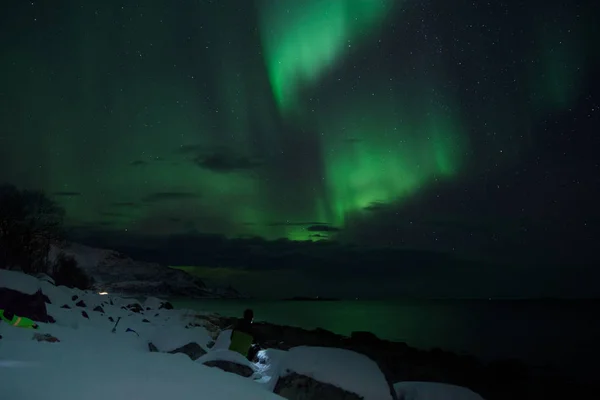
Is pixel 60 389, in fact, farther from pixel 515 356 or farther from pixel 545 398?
pixel 515 356

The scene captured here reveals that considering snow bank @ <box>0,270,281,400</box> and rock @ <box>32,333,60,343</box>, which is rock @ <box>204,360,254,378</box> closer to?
snow bank @ <box>0,270,281,400</box>

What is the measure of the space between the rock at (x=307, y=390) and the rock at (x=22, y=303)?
8.48 m

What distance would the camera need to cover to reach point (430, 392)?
8.27 m

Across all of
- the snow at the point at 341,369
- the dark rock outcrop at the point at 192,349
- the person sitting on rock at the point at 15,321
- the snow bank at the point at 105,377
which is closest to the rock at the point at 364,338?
the dark rock outcrop at the point at 192,349

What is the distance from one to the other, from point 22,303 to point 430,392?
10.4 m

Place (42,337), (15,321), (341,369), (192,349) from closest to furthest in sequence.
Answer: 1. (341,369)
2. (42,337)
3. (15,321)
4. (192,349)

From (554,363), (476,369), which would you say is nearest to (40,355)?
(476,369)

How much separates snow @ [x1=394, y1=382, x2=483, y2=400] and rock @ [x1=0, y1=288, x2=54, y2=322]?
9719 millimetres

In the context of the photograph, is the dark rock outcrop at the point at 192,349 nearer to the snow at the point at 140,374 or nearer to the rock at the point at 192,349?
the rock at the point at 192,349

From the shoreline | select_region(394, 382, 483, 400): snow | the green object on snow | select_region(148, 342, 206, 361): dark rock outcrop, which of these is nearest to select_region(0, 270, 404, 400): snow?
select_region(394, 382, 483, 400): snow

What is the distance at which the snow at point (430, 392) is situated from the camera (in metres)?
8.16

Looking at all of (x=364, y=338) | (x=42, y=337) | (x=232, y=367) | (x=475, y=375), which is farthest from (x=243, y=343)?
(x=364, y=338)

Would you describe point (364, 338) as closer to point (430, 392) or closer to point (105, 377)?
point (430, 392)

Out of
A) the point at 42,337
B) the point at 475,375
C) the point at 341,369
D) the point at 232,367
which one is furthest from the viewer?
the point at 475,375
